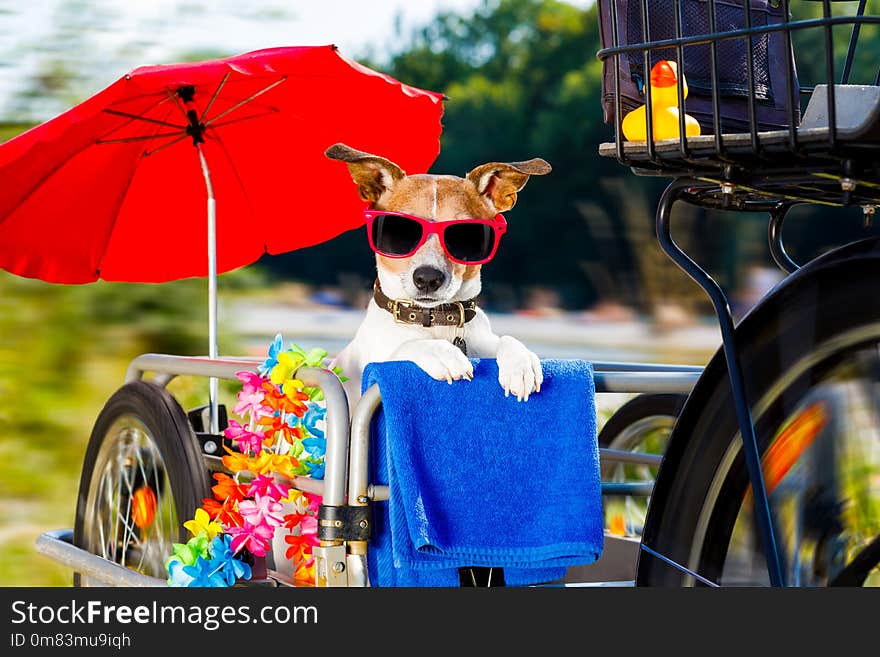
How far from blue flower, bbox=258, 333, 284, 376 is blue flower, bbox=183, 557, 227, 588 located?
0.36 m

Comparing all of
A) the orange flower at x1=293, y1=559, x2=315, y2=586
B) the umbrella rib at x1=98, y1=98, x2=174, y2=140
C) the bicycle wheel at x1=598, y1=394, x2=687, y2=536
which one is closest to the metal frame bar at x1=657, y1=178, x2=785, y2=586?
the orange flower at x1=293, y1=559, x2=315, y2=586

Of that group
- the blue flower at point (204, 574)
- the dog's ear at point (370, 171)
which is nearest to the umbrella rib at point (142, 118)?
the dog's ear at point (370, 171)

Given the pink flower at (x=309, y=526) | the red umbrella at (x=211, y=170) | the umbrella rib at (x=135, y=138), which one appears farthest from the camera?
the umbrella rib at (x=135, y=138)

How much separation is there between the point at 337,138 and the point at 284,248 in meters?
0.45

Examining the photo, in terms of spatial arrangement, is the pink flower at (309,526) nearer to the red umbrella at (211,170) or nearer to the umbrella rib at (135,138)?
the red umbrella at (211,170)

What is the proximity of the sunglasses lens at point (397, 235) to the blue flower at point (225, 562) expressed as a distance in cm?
63

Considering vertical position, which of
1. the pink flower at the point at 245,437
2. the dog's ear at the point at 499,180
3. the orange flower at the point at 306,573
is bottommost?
the orange flower at the point at 306,573

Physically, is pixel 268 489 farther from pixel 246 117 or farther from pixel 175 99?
pixel 246 117

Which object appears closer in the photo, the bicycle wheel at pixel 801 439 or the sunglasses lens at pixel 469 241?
the bicycle wheel at pixel 801 439

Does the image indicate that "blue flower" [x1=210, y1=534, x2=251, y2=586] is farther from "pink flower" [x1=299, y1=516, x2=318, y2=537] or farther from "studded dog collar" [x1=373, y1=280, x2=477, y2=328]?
"studded dog collar" [x1=373, y1=280, x2=477, y2=328]

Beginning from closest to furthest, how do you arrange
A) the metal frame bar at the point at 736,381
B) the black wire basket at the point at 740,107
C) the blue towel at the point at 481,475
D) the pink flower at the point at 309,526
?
1. the black wire basket at the point at 740,107
2. the metal frame bar at the point at 736,381
3. the blue towel at the point at 481,475
4. the pink flower at the point at 309,526

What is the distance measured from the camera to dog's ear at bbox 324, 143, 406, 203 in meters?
2.33

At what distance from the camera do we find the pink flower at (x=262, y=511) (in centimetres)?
207

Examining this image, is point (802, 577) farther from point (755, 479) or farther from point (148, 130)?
point (148, 130)
